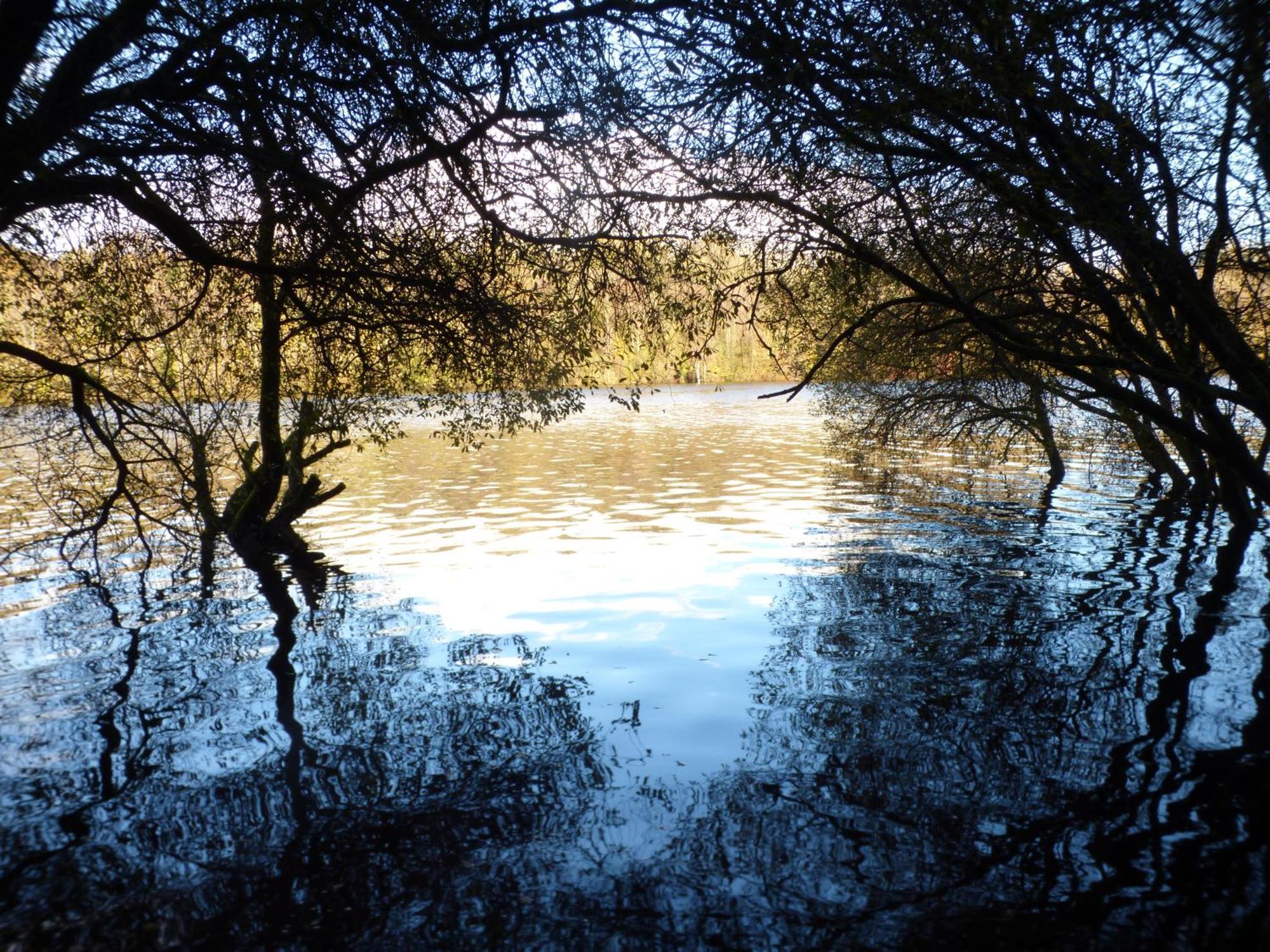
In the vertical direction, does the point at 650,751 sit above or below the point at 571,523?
above

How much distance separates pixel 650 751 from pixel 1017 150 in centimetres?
596

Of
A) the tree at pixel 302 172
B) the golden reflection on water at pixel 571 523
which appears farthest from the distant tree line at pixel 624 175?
the golden reflection on water at pixel 571 523

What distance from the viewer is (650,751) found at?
28.8 feet

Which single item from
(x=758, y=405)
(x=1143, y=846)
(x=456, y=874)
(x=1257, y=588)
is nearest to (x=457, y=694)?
(x=456, y=874)

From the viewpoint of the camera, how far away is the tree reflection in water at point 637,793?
19.6 feet

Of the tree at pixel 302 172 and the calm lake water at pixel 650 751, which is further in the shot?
the tree at pixel 302 172

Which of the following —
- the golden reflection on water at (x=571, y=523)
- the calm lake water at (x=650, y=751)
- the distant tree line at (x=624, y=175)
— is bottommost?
the golden reflection on water at (x=571, y=523)

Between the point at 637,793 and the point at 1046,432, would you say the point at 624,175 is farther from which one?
the point at 1046,432

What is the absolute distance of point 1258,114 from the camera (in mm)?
5961

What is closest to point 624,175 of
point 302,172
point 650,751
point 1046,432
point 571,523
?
point 302,172

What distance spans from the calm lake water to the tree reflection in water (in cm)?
4

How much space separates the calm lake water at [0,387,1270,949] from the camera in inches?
239

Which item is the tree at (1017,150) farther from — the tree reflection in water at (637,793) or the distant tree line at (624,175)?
the tree reflection in water at (637,793)

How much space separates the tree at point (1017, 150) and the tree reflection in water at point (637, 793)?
10.6 feet
